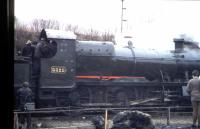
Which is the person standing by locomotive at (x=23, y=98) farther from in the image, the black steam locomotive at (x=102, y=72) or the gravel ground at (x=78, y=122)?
the black steam locomotive at (x=102, y=72)

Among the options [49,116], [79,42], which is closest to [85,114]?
[49,116]

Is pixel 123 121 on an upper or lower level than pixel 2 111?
lower

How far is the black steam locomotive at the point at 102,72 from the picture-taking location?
7914mm

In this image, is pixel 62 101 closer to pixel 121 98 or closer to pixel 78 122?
pixel 78 122

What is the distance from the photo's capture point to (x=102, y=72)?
8.55 meters

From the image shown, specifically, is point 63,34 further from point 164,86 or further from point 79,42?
point 164,86

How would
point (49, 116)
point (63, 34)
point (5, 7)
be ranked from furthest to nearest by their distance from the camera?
1. point (63, 34)
2. point (49, 116)
3. point (5, 7)

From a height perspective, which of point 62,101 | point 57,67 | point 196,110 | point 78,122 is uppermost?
point 57,67

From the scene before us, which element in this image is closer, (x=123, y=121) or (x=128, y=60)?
(x=123, y=121)

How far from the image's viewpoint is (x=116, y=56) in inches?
343

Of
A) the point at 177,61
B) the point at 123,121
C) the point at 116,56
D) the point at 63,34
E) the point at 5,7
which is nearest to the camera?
the point at 5,7

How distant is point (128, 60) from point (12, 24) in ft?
25.2

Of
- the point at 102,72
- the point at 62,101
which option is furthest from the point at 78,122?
Answer: the point at 102,72

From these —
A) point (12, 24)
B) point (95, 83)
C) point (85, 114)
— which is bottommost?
point (85, 114)
